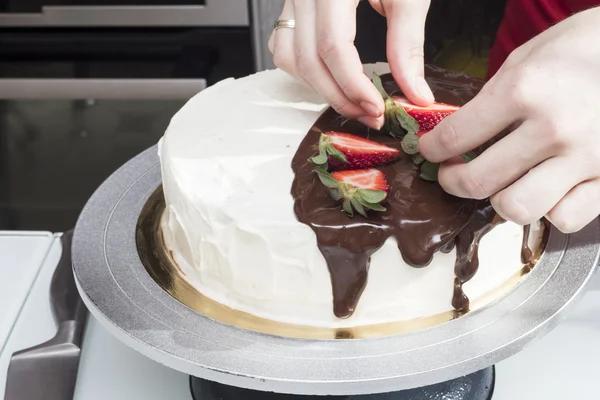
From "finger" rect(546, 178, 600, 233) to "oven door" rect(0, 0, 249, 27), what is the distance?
1.44m

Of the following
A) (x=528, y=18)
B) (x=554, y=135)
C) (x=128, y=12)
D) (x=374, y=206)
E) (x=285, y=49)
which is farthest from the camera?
(x=128, y=12)

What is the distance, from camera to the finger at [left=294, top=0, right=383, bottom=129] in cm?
105

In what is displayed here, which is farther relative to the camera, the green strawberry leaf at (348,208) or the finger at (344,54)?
the finger at (344,54)

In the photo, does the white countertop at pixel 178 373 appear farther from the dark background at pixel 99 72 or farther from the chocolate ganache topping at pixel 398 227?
the dark background at pixel 99 72

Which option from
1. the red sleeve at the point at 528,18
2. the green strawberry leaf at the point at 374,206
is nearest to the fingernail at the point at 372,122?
the green strawberry leaf at the point at 374,206

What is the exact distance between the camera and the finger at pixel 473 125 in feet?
2.60

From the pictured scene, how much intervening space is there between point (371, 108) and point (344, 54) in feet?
0.28

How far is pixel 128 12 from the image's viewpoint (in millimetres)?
2072

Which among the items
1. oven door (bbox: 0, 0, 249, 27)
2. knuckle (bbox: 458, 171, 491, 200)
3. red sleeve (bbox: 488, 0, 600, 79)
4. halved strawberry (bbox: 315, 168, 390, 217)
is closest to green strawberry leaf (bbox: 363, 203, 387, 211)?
halved strawberry (bbox: 315, 168, 390, 217)

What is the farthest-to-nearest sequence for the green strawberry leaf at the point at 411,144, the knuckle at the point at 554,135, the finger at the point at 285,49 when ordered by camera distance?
1. the finger at the point at 285,49
2. the green strawberry leaf at the point at 411,144
3. the knuckle at the point at 554,135

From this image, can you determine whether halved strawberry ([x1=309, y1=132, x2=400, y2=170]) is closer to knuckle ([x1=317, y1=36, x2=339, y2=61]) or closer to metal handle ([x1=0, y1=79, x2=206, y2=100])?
knuckle ([x1=317, y1=36, x2=339, y2=61])

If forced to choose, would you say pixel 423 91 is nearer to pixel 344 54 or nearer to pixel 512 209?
pixel 344 54

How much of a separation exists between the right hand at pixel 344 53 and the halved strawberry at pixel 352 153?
0.07 meters

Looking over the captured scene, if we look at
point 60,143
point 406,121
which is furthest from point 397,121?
point 60,143
